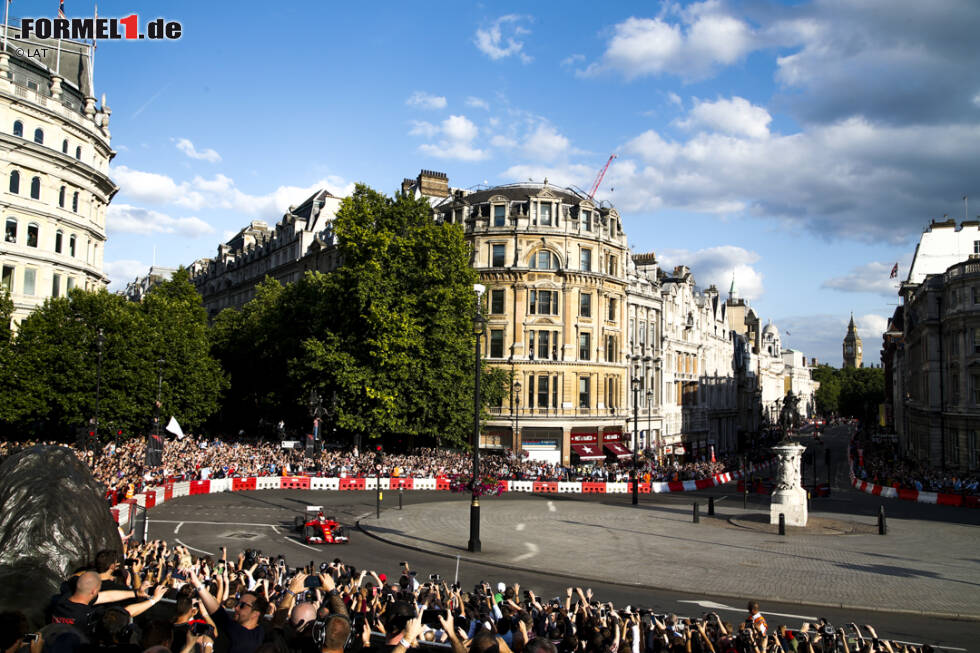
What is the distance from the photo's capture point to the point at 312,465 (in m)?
40.2

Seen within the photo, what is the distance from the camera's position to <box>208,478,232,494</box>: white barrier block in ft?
120

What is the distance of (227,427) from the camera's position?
205 feet

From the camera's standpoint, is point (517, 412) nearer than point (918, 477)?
No

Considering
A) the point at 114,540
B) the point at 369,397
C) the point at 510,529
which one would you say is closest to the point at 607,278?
the point at 369,397

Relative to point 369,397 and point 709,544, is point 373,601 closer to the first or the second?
point 709,544

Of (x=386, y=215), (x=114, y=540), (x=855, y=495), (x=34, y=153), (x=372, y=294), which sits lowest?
(x=855, y=495)

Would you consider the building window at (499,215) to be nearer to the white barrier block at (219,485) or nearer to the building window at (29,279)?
the white barrier block at (219,485)

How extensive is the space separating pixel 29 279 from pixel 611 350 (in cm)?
3957

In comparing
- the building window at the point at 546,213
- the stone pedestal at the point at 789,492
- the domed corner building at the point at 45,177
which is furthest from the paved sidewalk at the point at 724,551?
the domed corner building at the point at 45,177

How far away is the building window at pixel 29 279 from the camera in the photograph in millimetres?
46031

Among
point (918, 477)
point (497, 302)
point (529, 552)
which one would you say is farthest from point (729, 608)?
point (497, 302)

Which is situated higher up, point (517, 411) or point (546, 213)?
point (546, 213)

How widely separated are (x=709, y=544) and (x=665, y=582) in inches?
244

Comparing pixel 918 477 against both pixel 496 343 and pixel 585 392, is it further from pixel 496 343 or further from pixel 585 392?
pixel 496 343
